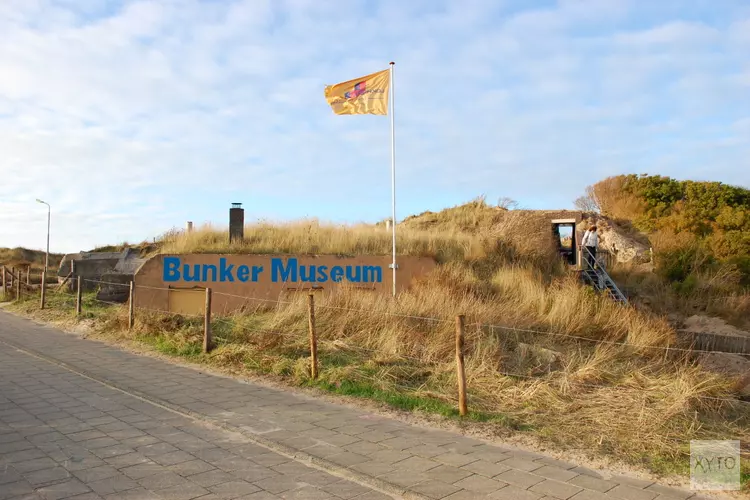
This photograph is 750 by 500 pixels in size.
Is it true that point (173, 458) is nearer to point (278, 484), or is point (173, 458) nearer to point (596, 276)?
point (278, 484)

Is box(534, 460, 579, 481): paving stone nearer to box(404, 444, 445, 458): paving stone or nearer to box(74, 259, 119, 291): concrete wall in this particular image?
box(404, 444, 445, 458): paving stone

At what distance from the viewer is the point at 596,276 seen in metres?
20.6

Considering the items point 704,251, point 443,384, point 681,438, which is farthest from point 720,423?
point 704,251

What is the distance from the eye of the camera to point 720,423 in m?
Result: 6.84

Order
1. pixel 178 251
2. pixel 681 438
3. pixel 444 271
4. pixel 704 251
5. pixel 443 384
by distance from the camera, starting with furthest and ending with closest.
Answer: pixel 704 251 < pixel 444 271 < pixel 178 251 < pixel 443 384 < pixel 681 438

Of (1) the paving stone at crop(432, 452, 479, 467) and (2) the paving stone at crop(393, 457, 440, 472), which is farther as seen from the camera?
(1) the paving stone at crop(432, 452, 479, 467)

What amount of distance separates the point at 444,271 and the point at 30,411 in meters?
12.1

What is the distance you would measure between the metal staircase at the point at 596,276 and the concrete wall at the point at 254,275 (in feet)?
21.0

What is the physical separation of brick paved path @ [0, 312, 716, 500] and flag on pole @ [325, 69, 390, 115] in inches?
336

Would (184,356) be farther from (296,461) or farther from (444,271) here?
(444,271)

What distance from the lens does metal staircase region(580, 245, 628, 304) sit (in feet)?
63.5

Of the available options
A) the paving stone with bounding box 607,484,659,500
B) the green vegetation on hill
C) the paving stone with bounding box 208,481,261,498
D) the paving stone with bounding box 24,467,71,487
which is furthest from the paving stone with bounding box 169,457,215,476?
the green vegetation on hill

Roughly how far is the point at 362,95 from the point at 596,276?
1114 cm

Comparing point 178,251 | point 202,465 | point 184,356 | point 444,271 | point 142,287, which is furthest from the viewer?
point 444,271
